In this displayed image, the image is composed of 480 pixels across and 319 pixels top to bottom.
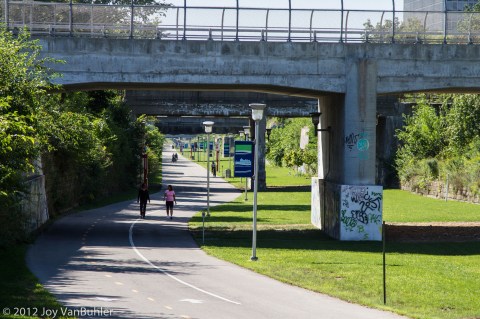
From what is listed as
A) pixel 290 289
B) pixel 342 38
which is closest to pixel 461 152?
pixel 342 38

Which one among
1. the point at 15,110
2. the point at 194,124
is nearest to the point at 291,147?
the point at 194,124

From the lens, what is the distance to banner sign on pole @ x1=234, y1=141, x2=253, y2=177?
3309 centimetres

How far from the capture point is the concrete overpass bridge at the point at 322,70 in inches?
1441

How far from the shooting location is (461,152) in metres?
64.8

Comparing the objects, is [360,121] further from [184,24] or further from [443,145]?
[443,145]

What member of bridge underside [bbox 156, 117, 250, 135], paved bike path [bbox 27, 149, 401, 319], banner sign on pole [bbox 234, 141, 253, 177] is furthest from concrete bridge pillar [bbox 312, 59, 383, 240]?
bridge underside [bbox 156, 117, 250, 135]

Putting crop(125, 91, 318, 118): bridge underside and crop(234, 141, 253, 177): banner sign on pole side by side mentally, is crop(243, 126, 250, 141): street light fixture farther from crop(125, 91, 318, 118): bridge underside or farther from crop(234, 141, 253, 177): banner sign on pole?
crop(234, 141, 253, 177): banner sign on pole

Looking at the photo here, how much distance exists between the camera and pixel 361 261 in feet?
98.2

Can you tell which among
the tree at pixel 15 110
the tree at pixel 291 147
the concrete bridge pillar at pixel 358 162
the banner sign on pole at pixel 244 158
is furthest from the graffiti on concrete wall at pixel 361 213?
the tree at pixel 291 147

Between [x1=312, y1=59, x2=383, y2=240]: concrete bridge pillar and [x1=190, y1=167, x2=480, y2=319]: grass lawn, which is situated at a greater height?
[x1=312, y1=59, x2=383, y2=240]: concrete bridge pillar

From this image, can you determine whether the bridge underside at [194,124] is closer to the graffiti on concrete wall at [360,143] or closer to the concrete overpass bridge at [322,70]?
the concrete overpass bridge at [322,70]

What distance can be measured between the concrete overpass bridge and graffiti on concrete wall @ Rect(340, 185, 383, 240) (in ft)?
0.12

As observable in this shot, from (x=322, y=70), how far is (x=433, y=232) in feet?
25.6

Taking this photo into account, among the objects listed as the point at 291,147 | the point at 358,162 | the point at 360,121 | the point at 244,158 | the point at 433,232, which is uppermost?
the point at 360,121
